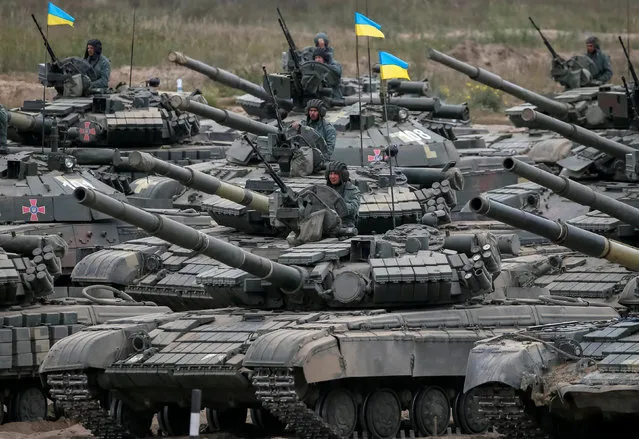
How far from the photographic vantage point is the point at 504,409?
26875 mm

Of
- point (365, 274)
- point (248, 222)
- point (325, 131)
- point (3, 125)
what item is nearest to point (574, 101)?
point (325, 131)

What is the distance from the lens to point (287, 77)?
42.2 m

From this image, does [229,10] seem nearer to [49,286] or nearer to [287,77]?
[287,77]

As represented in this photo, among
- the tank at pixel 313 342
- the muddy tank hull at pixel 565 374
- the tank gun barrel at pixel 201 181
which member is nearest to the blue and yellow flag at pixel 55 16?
the tank gun barrel at pixel 201 181

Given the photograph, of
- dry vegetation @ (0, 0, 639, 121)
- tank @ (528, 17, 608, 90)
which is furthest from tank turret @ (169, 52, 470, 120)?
dry vegetation @ (0, 0, 639, 121)

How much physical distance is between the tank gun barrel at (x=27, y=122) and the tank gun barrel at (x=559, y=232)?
19694 millimetres

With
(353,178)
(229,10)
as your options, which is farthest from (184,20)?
(353,178)

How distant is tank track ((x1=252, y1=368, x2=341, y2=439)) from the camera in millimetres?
28078

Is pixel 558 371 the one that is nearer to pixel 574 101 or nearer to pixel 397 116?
pixel 397 116

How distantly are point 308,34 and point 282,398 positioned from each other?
140ft

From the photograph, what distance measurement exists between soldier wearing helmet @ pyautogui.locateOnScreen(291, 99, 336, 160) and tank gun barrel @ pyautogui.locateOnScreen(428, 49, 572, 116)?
520 centimetres

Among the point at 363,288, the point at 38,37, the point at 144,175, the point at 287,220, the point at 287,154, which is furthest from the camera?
the point at 38,37

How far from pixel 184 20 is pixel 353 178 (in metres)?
34.2

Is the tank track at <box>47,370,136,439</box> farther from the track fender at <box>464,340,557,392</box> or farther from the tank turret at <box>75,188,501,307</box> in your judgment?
→ the track fender at <box>464,340,557,392</box>
